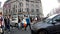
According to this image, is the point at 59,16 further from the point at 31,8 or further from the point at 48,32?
the point at 31,8

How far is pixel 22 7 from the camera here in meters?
32.8

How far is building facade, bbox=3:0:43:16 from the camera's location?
98.8 feet

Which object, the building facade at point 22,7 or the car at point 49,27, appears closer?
the car at point 49,27

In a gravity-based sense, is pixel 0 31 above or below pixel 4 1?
below

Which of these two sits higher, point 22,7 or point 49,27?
point 22,7

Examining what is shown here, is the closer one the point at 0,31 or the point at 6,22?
the point at 0,31

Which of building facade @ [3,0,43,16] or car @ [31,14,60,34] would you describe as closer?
car @ [31,14,60,34]

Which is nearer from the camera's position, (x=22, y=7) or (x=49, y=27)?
(x=49, y=27)

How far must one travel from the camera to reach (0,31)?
444 inches

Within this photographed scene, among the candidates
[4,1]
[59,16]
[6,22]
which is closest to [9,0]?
[4,1]

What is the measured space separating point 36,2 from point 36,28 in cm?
2139

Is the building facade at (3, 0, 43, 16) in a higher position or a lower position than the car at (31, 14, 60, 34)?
higher

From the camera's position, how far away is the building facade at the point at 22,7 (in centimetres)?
3012

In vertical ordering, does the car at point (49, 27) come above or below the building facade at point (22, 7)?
below
